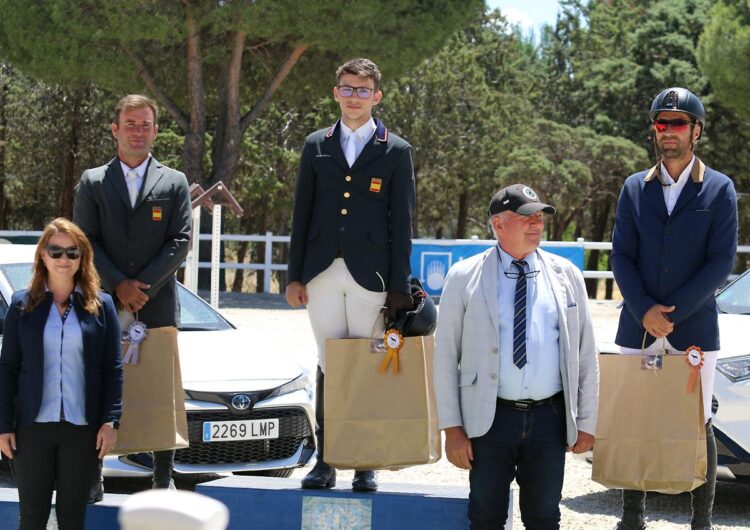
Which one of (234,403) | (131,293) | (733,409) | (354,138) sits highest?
(354,138)

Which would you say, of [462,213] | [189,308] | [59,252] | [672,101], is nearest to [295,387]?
[189,308]

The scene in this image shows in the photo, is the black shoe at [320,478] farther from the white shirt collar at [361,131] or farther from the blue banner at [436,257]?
the blue banner at [436,257]

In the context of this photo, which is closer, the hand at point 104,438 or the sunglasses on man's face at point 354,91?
the hand at point 104,438

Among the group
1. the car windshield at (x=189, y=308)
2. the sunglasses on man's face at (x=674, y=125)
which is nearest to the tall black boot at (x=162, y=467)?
the car windshield at (x=189, y=308)

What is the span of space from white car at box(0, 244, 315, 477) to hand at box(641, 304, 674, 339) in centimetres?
280

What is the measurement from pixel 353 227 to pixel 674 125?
1.56 m

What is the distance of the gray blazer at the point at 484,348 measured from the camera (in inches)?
178

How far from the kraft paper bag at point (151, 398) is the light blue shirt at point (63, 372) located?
759 millimetres

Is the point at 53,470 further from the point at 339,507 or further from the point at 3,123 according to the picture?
the point at 3,123

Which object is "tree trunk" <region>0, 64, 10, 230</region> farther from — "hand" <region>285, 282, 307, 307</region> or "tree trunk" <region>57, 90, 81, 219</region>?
"hand" <region>285, 282, 307, 307</region>

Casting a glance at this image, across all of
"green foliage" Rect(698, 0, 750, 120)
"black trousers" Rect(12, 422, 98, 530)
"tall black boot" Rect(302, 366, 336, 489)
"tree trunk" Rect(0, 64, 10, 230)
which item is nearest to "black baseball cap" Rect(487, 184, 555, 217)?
"tall black boot" Rect(302, 366, 336, 489)

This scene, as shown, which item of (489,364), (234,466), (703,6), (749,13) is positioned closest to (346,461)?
(489,364)

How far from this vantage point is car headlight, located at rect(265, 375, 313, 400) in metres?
7.38

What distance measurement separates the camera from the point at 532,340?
178 inches
